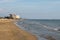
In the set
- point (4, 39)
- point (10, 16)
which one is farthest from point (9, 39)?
point (10, 16)

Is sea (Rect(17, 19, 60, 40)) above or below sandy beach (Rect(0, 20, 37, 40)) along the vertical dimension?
below

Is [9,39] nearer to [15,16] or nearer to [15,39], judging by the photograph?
[15,39]

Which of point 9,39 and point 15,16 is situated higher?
point 9,39

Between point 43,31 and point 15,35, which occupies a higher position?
point 15,35

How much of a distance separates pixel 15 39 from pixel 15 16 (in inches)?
6991

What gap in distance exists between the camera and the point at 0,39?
17.5 metres

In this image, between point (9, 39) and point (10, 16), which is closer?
point (9, 39)

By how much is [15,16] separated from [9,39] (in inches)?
7005

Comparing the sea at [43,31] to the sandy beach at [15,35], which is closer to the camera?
the sandy beach at [15,35]

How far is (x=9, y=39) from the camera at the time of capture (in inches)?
703

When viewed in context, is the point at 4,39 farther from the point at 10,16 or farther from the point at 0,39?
the point at 10,16

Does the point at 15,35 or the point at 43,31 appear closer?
the point at 15,35

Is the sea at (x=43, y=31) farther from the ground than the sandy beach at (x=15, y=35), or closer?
closer

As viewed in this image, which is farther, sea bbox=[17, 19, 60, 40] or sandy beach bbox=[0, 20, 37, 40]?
sea bbox=[17, 19, 60, 40]
